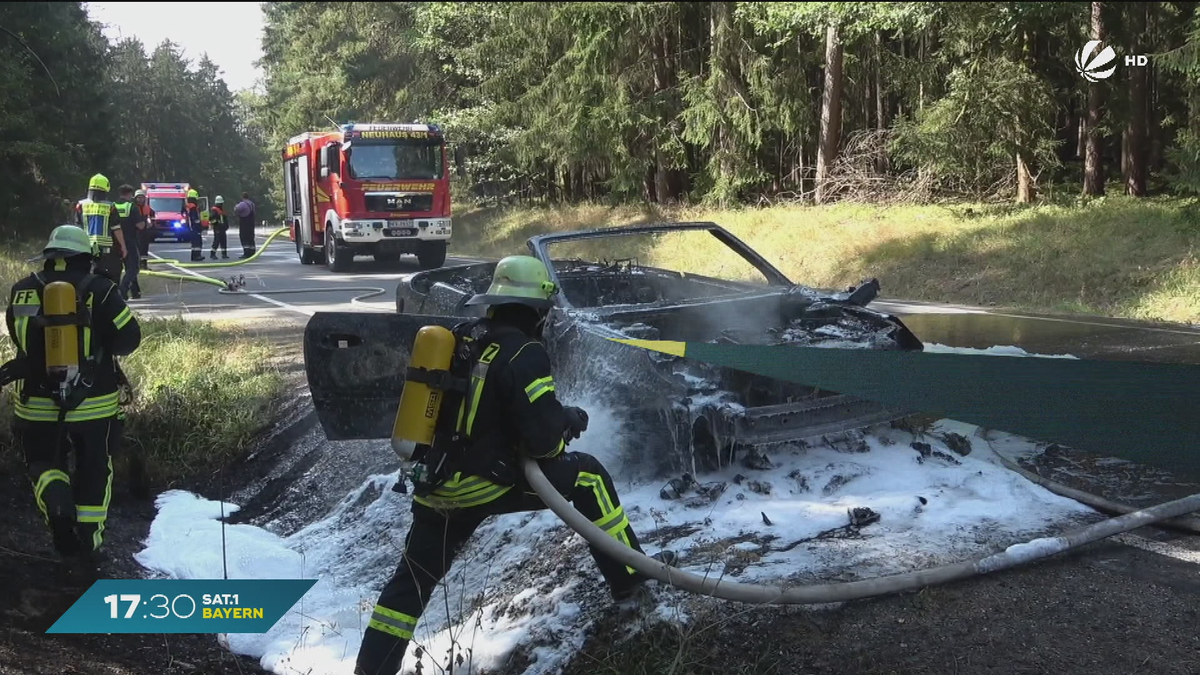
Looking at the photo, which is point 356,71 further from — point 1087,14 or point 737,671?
point 737,671

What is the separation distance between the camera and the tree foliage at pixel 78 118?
20.5 m

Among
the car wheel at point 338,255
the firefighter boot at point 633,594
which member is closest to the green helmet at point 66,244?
the firefighter boot at point 633,594

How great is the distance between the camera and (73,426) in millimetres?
4922

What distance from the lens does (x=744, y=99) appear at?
21.5 metres

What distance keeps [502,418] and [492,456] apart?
133 mm

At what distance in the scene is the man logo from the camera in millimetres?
→ 17172

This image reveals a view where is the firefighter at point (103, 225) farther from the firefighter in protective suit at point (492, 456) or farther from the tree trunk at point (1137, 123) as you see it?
the tree trunk at point (1137, 123)

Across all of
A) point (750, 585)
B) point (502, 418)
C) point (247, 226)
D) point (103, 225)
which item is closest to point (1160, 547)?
point (750, 585)

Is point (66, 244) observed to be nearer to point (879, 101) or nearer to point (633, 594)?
point (633, 594)

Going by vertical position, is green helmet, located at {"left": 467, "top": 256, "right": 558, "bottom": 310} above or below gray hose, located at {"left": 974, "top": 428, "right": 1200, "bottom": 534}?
above

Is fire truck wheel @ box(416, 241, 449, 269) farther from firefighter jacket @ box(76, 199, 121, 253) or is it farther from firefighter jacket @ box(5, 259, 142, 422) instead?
firefighter jacket @ box(5, 259, 142, 422)

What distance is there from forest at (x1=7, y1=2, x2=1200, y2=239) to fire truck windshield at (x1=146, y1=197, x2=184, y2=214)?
2231 millimetres

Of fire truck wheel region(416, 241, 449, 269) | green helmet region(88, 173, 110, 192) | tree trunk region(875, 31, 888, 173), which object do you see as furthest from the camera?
tree trunk region(875, 31, 888, 173)

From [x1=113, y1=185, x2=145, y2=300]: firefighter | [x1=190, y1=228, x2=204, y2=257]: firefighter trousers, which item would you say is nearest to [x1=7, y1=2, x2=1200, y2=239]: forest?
[x1=113, y1=185, x2=145, y2=300]: firefighter
